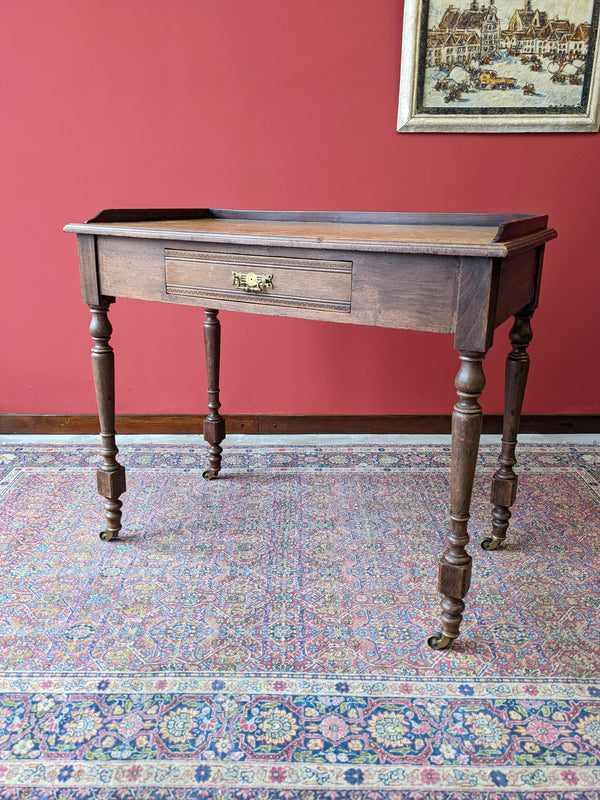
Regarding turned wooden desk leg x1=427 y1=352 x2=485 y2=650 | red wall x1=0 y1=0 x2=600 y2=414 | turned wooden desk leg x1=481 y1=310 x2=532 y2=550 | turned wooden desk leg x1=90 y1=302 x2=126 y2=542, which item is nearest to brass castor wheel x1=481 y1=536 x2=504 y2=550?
turned wooden desk leg x1=481 y1=310 x2=532 y2=550

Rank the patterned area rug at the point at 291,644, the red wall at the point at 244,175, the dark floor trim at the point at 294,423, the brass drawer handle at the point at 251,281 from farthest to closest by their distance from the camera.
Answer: the dark floor trim at the point at 294,423, the red wall at the point at 244,175, the brass drawer handle at the point at 251,281, the patterned area rug at the point at 291,644

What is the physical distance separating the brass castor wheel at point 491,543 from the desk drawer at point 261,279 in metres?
1.10

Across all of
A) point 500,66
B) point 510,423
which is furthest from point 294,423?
point 500,66

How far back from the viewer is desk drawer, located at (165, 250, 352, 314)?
1.71 metres

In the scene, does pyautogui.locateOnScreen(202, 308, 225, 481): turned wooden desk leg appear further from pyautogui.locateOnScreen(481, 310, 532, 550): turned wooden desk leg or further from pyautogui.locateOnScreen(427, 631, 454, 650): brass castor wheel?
pyautogui.locateOnScreen(427, 631, 454, 650): brass castor wheel

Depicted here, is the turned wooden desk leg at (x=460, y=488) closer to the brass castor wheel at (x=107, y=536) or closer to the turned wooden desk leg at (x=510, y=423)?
the turned wooden desk leg at (x=510, y=423)

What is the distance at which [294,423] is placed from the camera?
338cm

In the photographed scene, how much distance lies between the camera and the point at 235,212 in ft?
8.87

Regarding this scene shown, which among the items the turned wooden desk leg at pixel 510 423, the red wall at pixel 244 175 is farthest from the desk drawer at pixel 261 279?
the red wall at pixel 244 175

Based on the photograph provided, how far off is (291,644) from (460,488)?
0.65 m

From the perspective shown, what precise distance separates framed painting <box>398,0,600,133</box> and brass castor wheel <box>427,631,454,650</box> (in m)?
2.29

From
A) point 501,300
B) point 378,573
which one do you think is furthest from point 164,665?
point 501,300

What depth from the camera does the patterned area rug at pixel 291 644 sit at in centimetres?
139

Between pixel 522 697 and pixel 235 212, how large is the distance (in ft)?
6.86
